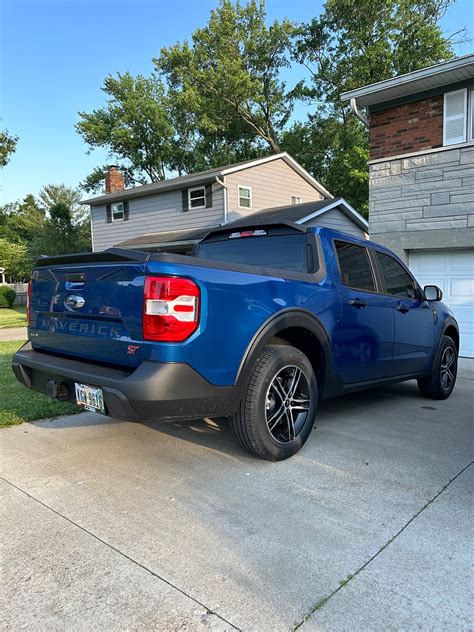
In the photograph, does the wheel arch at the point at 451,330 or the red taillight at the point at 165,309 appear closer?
the red taillight at the point at 165,309

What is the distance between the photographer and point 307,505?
9.24ft

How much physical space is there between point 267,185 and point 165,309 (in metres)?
17.3

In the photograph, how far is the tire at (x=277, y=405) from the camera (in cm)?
320

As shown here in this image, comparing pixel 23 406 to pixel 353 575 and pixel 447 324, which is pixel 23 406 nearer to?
pixel 353 575

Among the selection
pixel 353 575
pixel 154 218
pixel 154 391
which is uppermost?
pixel 154 218

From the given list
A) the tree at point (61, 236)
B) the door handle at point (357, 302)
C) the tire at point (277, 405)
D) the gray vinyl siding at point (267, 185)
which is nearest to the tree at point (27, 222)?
the tree at point (61, 236)

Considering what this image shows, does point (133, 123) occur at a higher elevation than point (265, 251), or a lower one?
higher

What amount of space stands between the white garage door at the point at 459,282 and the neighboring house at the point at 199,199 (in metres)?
9.50

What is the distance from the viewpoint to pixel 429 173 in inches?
351

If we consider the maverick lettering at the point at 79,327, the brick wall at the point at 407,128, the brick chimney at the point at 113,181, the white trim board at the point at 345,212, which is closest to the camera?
the maverick lettering at the point at 79,327

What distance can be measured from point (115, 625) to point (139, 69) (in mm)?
A: 36787

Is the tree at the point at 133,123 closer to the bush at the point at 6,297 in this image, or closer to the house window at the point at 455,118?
the bush at the point at 6,297

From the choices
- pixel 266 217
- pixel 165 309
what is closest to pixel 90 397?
pixel 165 309

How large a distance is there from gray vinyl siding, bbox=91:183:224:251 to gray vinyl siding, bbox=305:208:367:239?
147 inches
